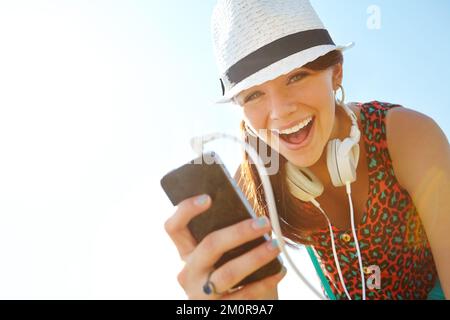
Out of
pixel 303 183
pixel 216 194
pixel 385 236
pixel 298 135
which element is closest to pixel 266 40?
pixel 298 135

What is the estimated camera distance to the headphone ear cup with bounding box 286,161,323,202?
3068 millimetres

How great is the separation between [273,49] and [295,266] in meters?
1.38

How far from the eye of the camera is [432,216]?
278 centimetres

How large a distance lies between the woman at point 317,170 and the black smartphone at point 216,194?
50 mm

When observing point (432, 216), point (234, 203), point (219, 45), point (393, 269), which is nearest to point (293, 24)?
point (219, 45)

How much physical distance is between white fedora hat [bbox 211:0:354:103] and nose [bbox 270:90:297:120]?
0.52ft

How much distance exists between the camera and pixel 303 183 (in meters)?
3.10

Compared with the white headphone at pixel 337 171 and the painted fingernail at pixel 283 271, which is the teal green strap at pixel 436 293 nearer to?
the white headphone at pixel 337 171

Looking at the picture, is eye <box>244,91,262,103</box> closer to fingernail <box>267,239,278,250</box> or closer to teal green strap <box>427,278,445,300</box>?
fingernail <box>267,239,278,250</box>

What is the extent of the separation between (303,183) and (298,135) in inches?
15.8

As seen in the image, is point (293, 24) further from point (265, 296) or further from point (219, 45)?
point (265, 296)

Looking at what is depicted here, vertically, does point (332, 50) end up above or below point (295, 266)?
above

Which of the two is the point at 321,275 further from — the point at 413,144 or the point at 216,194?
the point at 216,194

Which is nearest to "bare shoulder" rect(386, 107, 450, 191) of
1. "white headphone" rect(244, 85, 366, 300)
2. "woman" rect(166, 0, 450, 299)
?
"woman" rect(166, 0, 450, 299)
